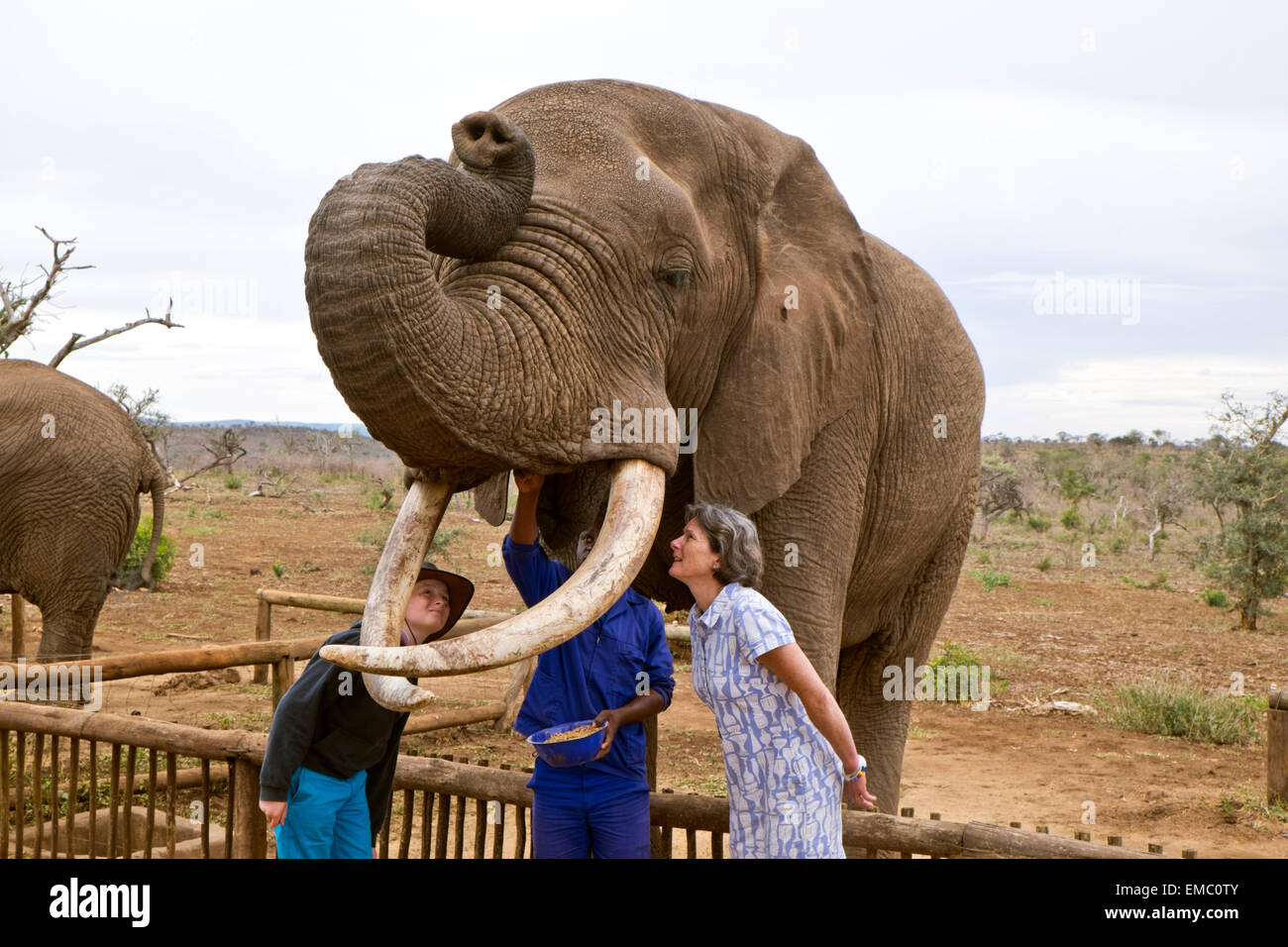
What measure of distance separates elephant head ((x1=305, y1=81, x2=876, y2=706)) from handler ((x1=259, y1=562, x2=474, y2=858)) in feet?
1.19

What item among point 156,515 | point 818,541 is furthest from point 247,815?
point 156,515

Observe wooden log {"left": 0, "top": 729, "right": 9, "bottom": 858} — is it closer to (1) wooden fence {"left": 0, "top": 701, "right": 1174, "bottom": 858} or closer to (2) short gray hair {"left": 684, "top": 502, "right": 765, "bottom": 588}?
(1) wooden fence {"left": 0, "top": 701, "right": 1174, "bottom": 858}

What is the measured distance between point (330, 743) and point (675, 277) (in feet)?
5.64

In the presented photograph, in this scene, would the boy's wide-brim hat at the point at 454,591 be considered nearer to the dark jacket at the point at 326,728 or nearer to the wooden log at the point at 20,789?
the dark jacket at the point at 326,728

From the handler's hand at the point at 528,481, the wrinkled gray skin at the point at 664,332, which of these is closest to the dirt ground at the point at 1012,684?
the wrinkled gray skin at the point at 664,332

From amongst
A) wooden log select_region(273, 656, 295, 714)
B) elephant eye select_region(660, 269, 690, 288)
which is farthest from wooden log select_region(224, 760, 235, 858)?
elephant eye select_region(660, 269, 690, 288)

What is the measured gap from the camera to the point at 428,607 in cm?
354

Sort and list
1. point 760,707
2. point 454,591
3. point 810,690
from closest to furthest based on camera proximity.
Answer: point 810,690
point 760,707
point 454,591

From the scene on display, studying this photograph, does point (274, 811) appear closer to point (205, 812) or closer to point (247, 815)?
point (247, 815)

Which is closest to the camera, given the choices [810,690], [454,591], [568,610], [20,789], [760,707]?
[568,610]

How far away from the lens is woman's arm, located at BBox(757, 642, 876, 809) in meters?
2.98

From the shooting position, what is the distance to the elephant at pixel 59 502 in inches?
349

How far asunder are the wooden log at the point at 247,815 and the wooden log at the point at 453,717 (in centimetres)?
297
